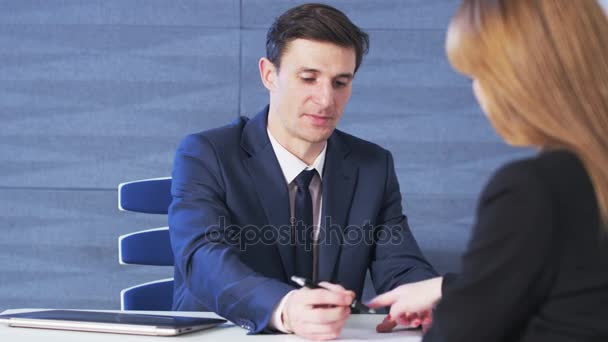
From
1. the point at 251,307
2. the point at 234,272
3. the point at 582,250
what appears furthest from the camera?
the point at 234,272

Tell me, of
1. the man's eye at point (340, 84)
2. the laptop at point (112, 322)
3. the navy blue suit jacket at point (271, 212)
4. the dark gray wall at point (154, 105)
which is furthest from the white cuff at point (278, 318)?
the dark gray wall at point (154, 105)

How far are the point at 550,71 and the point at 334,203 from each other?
1427 mm

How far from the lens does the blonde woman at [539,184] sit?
933mm

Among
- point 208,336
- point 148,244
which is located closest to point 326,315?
point 208,336

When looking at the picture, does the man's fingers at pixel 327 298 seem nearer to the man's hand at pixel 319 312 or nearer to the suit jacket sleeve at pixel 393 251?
the man's hand at pixel 319 312

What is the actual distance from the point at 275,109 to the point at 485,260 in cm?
161

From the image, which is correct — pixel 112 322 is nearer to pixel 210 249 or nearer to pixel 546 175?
pixel 210 249

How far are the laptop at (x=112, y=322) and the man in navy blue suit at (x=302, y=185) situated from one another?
446 millimetres

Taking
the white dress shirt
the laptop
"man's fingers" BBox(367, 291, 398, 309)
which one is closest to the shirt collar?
the white dress shirt

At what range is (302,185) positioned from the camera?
7.82 feet

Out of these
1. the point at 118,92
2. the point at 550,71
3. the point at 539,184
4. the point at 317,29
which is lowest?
the point at 539,184

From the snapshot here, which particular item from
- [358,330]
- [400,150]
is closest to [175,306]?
[358,330]

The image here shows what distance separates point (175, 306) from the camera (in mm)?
2410

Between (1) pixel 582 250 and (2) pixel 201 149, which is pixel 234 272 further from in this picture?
(1) pixel 582 250
